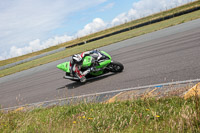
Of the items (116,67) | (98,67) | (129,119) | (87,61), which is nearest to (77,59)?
(87,61)

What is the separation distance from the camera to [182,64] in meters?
9.20

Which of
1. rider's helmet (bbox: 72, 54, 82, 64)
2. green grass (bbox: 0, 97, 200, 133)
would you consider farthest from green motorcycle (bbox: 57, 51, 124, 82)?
green grass (bbox: 0, 97, 200, 133)

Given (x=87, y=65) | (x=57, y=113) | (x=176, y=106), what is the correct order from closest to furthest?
1. (x=176, y=106)
2. (x=57, y=113)
3. (x=87, y=65)

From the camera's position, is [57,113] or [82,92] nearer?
[57,113]

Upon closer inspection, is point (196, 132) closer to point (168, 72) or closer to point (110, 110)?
point (110, 110)

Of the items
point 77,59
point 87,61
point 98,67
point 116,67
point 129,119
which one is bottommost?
point 129,119

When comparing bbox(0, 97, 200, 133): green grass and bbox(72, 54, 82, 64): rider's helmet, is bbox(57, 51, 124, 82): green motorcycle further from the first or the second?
bbox(0, 97, 200, 133): green grass

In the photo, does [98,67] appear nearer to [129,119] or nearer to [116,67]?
[116,67]

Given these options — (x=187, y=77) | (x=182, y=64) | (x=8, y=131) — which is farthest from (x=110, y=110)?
(x=182, y=64)

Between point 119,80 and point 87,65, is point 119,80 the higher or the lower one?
the lower one

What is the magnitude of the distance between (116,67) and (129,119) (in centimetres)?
685

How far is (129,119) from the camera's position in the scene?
14.9 feet

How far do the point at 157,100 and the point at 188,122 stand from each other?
256cm

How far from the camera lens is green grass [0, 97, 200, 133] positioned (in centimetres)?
315
